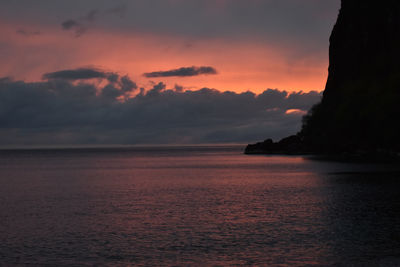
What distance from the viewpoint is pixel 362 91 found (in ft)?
368

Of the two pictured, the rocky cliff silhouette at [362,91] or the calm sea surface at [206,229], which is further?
the rocky cliff silhouette at [362,91]

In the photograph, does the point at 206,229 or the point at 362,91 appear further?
the point at 362,91

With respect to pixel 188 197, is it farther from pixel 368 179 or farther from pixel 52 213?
pixel 368 179

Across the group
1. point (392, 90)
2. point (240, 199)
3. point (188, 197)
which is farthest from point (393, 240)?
point (392, 90)

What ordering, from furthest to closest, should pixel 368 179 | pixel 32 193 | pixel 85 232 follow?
pixel 368 179 → pixel 32 193 → pixel 85 232

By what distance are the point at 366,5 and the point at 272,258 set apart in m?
181

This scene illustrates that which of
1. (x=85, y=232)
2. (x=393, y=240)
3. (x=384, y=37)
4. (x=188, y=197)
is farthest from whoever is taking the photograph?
(x=384, y=37)

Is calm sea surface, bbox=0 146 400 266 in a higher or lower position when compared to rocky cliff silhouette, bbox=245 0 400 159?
lower

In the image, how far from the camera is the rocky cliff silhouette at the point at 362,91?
98500mm

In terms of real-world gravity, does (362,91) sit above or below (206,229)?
above

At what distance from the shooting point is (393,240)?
25.7 metres

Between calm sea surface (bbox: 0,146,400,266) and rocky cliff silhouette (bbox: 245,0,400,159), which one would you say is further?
rocky cliff silhouette (bbox: 245,0,400,159)

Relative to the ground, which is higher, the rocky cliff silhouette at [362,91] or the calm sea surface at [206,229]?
the rocky cliff silhouette at [362,91]

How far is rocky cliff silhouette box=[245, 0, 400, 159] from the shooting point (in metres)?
98.5
